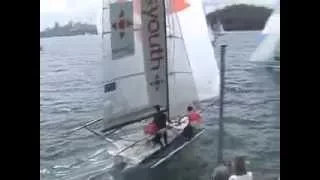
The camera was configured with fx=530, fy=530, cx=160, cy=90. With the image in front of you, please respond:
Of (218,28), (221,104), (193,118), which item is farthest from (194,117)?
(218,28)

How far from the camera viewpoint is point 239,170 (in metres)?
1.90

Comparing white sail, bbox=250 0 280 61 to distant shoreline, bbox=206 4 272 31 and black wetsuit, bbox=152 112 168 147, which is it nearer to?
distant shoreline, bbox=206 4 272 31

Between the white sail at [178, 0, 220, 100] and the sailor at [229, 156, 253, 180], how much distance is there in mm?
247

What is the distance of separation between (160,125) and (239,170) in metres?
0.33

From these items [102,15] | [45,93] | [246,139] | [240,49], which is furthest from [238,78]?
[45,93]

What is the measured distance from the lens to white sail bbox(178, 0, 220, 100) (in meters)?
1.89

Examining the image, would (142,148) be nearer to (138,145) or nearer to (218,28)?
(138,145)

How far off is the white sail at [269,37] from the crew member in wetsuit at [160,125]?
0.38 metres

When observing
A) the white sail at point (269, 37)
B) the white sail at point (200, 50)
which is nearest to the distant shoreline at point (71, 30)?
the white sail at point (200, 50)

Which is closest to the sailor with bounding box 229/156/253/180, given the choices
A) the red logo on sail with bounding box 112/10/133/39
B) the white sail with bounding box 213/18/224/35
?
the white sail with bounding box 213/18/224/35

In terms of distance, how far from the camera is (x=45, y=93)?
1914 millimetres

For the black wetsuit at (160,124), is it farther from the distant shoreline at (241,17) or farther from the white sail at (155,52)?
the distant shoreline at (241,17)
